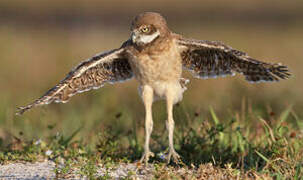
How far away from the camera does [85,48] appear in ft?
54.7

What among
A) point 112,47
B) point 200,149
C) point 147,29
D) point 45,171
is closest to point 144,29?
point 147,29

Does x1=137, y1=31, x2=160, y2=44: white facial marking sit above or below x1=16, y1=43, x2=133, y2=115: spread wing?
above

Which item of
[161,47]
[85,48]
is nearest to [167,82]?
[161,47]

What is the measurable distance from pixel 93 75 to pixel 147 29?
3.48 ft

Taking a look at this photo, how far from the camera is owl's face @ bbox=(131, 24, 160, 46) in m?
6.41

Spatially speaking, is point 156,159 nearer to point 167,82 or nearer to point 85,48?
point 167,82

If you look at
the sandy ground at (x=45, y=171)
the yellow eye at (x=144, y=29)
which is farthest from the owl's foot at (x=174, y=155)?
the yellow eye at (x=144, y=29)

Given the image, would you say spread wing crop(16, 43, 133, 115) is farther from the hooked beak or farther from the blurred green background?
the blurred green background

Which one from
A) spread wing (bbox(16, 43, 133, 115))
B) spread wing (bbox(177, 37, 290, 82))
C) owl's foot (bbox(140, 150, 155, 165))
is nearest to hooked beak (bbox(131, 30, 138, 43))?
spread wing (bbox(16, 43, 133, 115))

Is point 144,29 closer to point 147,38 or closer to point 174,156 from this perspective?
point 147,38

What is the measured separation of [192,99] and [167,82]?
5.04 m

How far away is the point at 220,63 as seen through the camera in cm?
681

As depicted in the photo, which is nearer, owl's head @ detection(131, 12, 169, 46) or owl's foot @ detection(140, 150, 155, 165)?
owl's foot @ detection(140, 150, 155, 165)

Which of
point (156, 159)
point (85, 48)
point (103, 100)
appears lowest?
point (156, 159)
